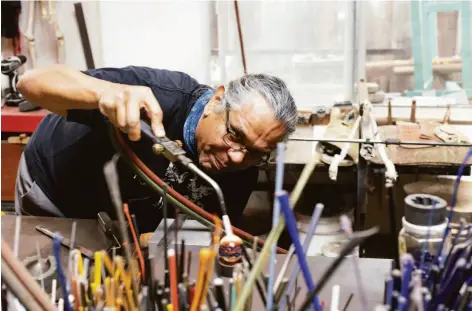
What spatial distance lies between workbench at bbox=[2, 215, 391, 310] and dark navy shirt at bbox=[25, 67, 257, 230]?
21cm

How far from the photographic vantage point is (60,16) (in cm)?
304

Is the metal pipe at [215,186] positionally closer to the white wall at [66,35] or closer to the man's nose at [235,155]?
the man's nose at [235,155]

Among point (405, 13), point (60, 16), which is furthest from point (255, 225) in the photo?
point (60, 16)

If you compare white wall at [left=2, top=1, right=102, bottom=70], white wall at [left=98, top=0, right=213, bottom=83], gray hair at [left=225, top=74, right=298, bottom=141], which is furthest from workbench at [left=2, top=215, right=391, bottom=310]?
white wall at [left=2, top=1, right=102, bottom=70]

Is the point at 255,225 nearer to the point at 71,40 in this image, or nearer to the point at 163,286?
the point at 71,40

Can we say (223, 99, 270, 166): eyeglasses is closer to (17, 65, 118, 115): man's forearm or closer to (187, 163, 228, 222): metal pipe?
(17, 65, 118, 115): man's forearm

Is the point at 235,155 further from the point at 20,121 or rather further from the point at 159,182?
the point at 20,121

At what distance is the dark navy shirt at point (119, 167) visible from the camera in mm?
1352

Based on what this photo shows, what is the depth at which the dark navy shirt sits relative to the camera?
1.35 m

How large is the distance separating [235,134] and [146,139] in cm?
23

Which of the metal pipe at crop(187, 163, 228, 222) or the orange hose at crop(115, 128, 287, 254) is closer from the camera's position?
the metal pipe at crop(187, 163, 228, 222)

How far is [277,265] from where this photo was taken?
2.72 feet

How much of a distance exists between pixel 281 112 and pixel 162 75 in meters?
0.41

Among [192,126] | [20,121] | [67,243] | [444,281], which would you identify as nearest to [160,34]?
[20,121]
